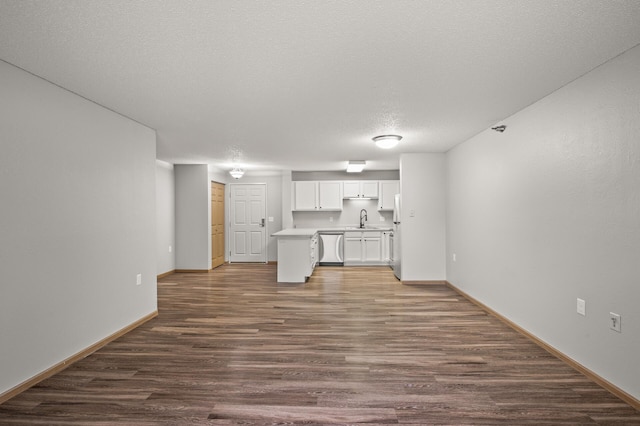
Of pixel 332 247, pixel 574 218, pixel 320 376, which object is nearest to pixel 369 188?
pixel 332 247

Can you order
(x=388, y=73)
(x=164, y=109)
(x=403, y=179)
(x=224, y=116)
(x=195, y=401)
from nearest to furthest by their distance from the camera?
(x=195, y=401)
(x=388, y=73)
(x=164, y=109)
(x=224, y=116)
(x=403, y=179)

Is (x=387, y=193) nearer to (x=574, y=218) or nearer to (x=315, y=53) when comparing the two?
(x=574, y=218)

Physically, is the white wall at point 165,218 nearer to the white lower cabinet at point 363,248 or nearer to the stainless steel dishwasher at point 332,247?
the stainless steel dishwasher at point 332,247

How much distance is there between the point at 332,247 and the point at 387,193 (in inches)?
77.5

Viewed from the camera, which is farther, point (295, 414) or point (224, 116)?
point (224, 116)

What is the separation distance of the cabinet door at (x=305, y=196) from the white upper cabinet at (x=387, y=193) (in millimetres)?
1684

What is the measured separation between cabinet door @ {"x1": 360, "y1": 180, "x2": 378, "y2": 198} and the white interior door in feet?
8.52

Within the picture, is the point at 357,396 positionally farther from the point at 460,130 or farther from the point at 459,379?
the point at 460,130

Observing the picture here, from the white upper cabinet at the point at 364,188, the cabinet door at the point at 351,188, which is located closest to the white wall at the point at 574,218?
the white upper cabinet at the point at 364,188

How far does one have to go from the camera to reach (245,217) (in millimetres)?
9062

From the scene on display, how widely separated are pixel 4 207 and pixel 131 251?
1.58 metres

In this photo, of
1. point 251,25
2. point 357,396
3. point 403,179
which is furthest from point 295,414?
point 403,179

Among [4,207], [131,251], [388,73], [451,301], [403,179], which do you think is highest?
[388,73]

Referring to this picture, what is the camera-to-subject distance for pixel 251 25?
1962 mm
